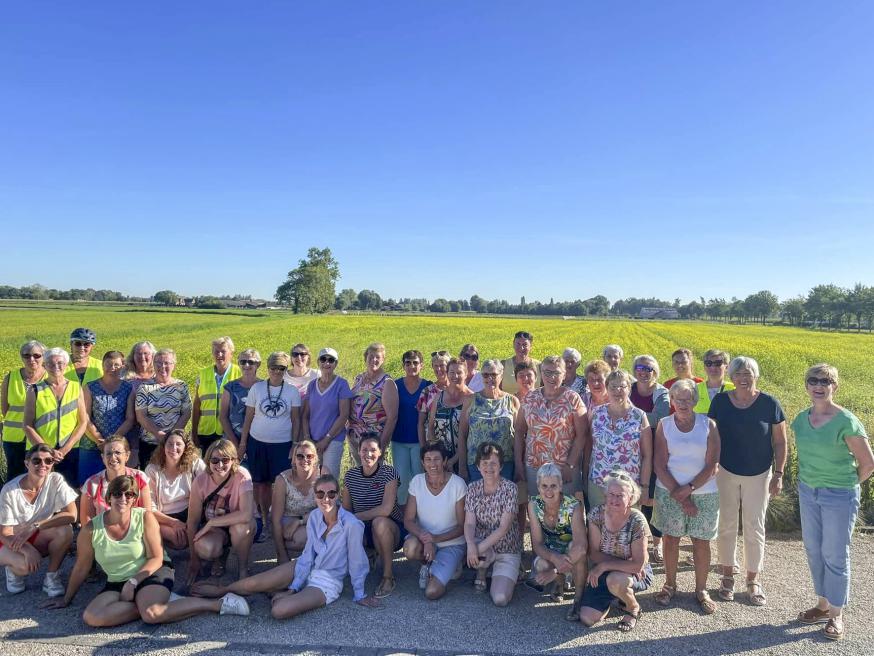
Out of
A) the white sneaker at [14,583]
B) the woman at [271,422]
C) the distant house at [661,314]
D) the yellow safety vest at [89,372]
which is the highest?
the distant house at [661,314]

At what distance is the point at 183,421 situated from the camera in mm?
5758

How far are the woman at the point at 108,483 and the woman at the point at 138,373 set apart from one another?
41.1 inches

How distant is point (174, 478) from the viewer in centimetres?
508

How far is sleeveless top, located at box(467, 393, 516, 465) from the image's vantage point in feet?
17.0

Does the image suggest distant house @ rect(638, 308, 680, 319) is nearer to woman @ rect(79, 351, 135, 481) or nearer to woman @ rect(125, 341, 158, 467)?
woman @ rect(125, 341, 158, 467)

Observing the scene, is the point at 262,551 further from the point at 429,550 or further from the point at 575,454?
the point at 575,454

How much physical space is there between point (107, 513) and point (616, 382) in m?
4.36

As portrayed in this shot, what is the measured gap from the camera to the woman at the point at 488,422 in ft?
17.0

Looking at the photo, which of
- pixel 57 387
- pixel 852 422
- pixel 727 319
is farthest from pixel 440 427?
pixel 727 319

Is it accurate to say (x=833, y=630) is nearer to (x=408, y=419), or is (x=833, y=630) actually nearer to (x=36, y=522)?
(x=408, y=419)

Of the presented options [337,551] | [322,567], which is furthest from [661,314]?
[322,567]

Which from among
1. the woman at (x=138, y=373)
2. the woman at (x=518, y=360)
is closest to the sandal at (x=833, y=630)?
the woman at (x=518, y=360)

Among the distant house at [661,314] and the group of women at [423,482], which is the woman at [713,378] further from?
the distant house at [661,314]

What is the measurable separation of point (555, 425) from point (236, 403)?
3.40 m
